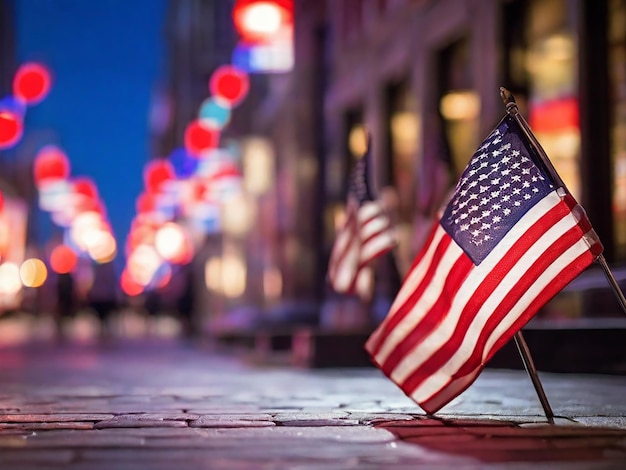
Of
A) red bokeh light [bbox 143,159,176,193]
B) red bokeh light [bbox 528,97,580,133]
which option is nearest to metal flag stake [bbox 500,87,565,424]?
red bokeh light [bbox 528,97,580,133]

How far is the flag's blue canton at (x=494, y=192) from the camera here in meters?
6.81

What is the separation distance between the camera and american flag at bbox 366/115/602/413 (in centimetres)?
668

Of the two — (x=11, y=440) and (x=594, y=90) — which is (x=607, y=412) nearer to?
(x=11, y=440)

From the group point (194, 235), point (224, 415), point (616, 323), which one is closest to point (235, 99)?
point (616, 323)

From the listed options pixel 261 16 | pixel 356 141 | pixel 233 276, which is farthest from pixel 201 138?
pixel 261 16

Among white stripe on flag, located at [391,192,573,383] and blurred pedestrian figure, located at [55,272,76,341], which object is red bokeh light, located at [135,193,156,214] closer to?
blurred pedestrian figure, located at [55,272,76,341]

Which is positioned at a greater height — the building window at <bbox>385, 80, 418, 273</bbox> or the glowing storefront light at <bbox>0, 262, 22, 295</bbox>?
the building window at <bbox>385, 80, 418, 273</bbox>

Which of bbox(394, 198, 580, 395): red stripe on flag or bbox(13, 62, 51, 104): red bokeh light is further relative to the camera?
bbox(13, 62, 51, 104): red bokeh light

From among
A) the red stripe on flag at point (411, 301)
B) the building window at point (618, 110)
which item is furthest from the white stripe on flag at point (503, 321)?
the building window at point (618, 110)

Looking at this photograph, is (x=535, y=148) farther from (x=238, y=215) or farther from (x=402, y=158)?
(x=238, y=215)

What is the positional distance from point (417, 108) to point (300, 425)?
42.0 ft

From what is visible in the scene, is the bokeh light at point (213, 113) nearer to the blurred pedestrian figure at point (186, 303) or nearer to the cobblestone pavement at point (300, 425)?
the blurred pedestrian figure at point (186, 303)

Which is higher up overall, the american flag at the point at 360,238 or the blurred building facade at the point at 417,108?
the blurred building facade at the point at 417,108

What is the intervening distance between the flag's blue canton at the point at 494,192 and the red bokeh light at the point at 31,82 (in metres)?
16.1
